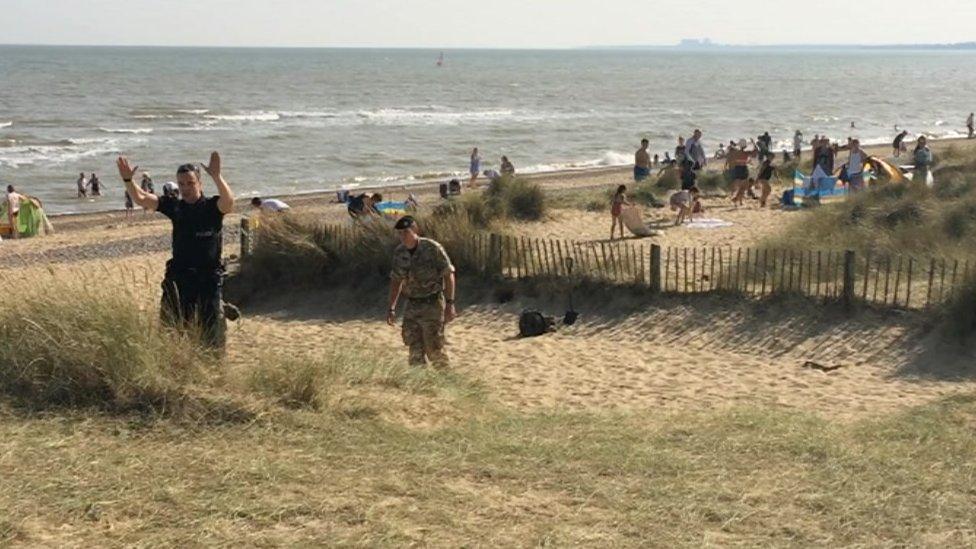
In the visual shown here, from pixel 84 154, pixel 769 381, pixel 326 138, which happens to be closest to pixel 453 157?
pixel 326 138

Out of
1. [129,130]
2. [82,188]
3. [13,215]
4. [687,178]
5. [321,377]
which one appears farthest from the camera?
[129,130]

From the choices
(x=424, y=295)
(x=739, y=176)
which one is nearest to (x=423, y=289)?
(x=424, y=295)

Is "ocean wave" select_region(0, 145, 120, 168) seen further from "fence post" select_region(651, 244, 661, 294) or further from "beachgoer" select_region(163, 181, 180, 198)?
"fence post" select_region(651, 244, 661, 294)

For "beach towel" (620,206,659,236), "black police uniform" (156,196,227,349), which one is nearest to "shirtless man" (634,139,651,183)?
"beach towel" (620,206,659,236)

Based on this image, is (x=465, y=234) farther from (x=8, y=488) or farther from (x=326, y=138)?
(x=326, y=138)

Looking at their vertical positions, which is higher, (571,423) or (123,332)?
(123,332)

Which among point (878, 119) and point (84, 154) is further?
point (878, 119)

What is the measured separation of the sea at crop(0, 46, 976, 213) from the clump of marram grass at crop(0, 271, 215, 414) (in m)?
23.4

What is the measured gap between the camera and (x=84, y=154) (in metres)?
41.6

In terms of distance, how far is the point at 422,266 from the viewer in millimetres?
8438

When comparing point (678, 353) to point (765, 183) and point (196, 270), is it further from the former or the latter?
point (765, 183)

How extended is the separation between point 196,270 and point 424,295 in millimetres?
2009

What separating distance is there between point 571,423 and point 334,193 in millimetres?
24931

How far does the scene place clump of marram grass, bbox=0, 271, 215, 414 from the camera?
6.39 meters
